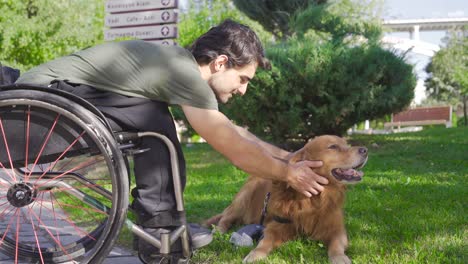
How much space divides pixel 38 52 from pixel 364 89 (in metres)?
12.4

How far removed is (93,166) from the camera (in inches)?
105

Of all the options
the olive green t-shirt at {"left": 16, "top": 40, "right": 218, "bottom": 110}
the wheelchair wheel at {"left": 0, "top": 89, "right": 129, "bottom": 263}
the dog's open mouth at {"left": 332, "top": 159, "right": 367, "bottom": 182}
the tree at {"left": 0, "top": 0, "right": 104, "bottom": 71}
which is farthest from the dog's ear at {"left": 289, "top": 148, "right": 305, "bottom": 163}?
the tree at {"left": 0, "top": 0, "right": 104, "bottom": 71}

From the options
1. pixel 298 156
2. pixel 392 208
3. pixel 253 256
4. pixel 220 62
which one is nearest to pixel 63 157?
pixel 220 62

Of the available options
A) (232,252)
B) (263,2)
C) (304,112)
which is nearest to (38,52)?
(263,2)

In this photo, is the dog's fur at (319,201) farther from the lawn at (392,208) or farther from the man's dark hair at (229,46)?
the man's dark hair at (229,46)

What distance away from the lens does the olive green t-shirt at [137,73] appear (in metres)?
2.48

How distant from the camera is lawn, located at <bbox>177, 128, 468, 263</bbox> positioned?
10.3 ft

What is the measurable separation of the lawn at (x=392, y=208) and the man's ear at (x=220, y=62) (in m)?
1.10

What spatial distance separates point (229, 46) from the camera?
2832 millimetres

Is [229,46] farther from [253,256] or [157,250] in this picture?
[253,256]

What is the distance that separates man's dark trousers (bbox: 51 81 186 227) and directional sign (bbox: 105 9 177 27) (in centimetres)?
590

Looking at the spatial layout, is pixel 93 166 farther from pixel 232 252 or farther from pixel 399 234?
pixel 399 234

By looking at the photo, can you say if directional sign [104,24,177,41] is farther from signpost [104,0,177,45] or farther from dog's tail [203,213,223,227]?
dog's tail [203,213,223,227]

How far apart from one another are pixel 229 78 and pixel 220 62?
11 cm
